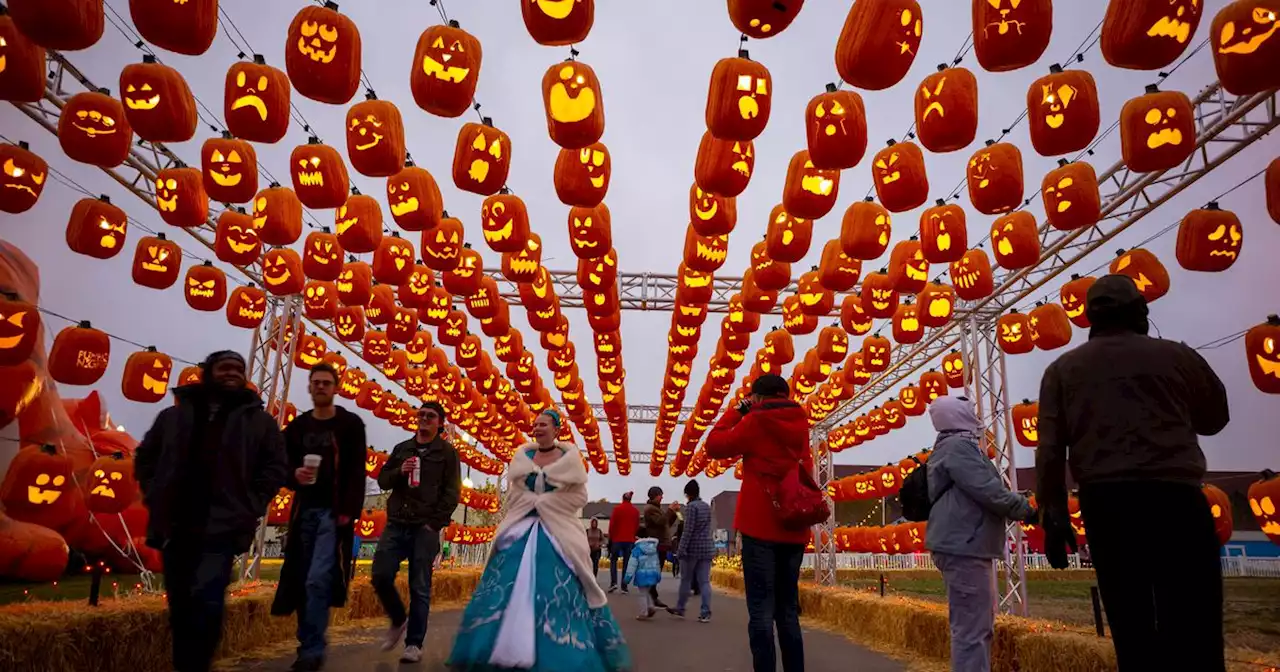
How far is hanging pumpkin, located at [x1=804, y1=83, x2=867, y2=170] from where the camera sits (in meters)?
6.52

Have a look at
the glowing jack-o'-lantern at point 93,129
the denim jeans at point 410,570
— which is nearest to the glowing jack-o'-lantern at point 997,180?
the denim jeans at point 410,570

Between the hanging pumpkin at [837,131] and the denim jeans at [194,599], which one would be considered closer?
the denim jeans at [194,599]

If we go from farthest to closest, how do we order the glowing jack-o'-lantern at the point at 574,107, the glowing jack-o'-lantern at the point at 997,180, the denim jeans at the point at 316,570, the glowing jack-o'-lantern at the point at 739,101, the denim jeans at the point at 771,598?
the glowing jack-o'-lantern at the point at 997,180 → the glowing jack-o'-lantern at the point at 574,107 → the glowing jack-o'-lantern at the point at 739,101 → the denim jeans at the point at 316,570 → the denim jeans at the point at 771,598

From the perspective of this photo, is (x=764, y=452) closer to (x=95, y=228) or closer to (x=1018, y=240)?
(x=1018, y=240)

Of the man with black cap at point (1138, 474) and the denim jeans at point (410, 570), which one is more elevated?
the man with black cap at point (1138, 474)

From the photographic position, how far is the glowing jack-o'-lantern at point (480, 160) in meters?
7.44

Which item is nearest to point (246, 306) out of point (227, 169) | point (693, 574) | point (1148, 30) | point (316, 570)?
point (227, 169)

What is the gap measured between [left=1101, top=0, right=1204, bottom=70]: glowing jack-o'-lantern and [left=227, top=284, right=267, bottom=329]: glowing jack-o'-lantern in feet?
35.8

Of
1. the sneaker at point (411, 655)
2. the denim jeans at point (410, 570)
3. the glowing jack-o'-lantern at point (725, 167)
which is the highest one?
the glowing jack-o'-lantern at point (725, 167)

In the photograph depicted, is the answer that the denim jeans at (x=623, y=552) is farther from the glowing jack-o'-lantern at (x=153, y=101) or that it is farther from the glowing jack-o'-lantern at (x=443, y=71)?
the glowing jack-o'-lantern at (x=153, y=101)

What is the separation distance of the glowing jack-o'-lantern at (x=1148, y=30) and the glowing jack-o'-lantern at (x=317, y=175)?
656 cm

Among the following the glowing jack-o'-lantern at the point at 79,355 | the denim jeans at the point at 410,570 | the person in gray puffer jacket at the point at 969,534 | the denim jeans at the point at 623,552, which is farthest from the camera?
the denim jeans at the point at 623,552

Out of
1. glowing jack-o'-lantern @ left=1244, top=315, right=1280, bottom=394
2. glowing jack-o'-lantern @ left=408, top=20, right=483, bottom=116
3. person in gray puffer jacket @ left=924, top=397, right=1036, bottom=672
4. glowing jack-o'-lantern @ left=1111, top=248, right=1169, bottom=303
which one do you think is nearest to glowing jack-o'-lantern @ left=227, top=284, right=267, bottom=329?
glowing jack-o'-lantern @ left=408, top=20, right=483, bottom=116

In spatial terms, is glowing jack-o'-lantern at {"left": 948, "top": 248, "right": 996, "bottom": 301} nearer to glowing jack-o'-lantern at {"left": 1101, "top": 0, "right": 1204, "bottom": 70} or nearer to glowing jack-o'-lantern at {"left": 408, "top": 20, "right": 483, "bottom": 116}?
glowing jack-o'-lantern at {"left": 1101, "top": 0, "right": 1204, "bottom": 70}
